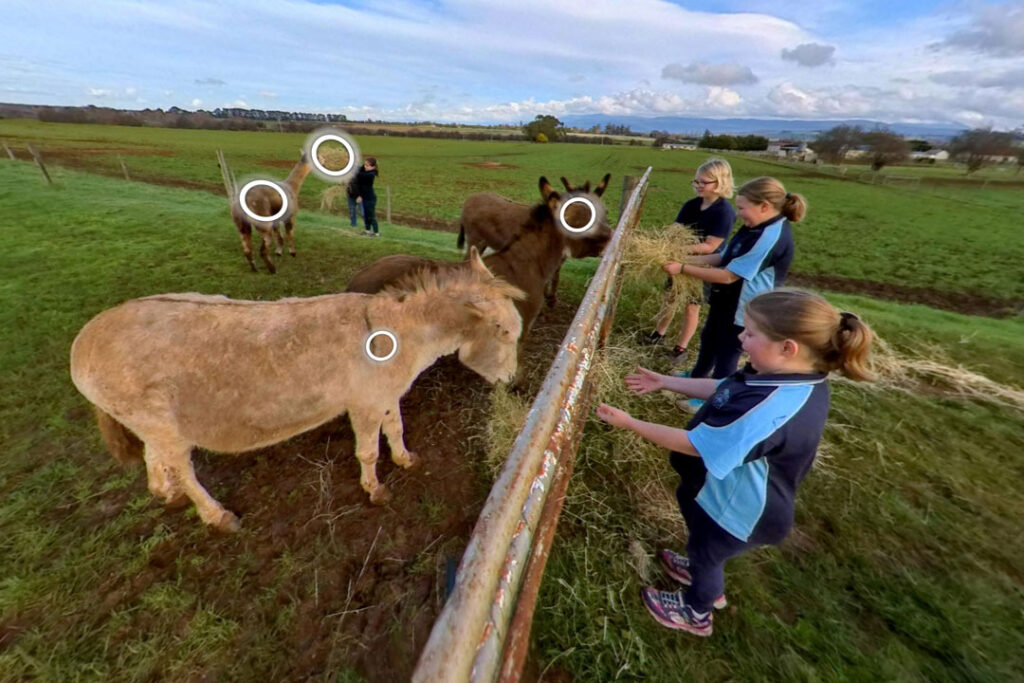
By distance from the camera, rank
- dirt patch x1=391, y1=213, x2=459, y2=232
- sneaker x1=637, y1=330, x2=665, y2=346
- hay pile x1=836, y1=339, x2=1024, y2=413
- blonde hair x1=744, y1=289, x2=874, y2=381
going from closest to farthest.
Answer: blonde hair x1=744, y1=289, x2=874, y2=381 < hay pile x1=836, y1=339, x2=1024, y2=413 < sneaker x1=637, y1=330, x2=665, y2=346 < dirt patch x1=391, y1=213, x2=459, y2=232

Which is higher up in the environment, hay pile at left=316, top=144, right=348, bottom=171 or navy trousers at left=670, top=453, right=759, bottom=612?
hay pile at left=316, top=144, right=348, bottom=171

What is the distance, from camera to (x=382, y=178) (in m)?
33.9

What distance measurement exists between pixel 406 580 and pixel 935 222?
3829 centimetres

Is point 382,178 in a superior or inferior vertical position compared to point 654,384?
inferior

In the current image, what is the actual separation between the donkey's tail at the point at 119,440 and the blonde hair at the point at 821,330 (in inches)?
188

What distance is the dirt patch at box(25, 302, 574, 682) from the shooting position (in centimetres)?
270

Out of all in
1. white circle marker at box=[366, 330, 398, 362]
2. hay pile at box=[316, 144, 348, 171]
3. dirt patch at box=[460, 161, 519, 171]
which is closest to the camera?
white circle marker at box=[366, 330, 398, 362]

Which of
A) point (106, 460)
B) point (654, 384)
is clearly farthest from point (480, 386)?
point (106, 460)

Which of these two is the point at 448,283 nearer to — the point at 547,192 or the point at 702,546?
the point at 702,546

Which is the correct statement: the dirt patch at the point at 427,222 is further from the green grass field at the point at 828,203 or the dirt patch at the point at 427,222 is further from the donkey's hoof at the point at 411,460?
the donkey's hoof at the point at 411,460

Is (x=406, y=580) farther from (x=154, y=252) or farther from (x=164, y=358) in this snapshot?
(x=154, y=252)

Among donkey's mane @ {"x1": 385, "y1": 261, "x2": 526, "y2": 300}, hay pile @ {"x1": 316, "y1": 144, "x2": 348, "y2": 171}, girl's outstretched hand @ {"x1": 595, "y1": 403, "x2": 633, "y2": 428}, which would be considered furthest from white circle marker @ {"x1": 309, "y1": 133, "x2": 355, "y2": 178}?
girl's outstretched hand @ {"x1": 595, "y1": 403, "x2": 633, "y2": 428}

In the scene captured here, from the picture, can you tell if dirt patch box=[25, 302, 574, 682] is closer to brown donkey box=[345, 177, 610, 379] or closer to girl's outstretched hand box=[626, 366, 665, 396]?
girl's outstretched hand box=[626, 366, 665, 396]

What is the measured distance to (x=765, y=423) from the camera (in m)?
1.92
